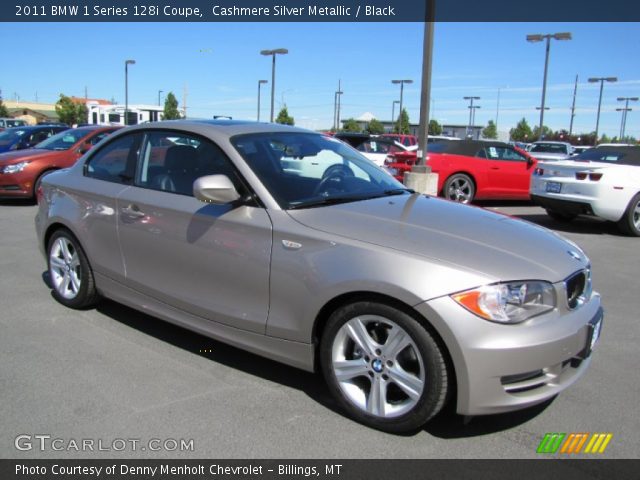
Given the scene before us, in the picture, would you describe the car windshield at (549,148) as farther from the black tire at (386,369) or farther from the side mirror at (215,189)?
the black tire at (386,369)

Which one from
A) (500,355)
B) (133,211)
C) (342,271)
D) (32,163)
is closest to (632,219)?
(500,355)

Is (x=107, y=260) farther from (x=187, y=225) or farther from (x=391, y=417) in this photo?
(x=391, y=417)

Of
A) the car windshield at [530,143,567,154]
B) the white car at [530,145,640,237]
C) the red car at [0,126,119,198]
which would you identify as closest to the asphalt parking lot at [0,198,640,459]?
the white car at [530,145,640,237]

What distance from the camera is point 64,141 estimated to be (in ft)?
39.1

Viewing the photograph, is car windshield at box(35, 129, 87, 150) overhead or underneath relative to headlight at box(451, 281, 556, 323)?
overhead

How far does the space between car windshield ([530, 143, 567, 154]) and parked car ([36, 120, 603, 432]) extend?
80.6ft

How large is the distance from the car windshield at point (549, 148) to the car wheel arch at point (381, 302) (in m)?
25.8

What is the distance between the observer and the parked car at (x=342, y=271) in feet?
8.81

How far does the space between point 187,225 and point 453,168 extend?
9.20 m

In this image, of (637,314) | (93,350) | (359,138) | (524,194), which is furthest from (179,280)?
(359,138)

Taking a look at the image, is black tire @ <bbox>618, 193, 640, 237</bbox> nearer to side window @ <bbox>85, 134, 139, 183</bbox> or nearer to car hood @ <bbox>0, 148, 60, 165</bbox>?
side window @ <bbox>85, 134, 139, 183</bbox>

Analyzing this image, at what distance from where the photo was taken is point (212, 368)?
3.70 metres

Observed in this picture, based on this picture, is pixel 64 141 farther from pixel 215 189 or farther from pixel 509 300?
pixel 509 300

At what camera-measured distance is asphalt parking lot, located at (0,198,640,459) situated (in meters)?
2.82
